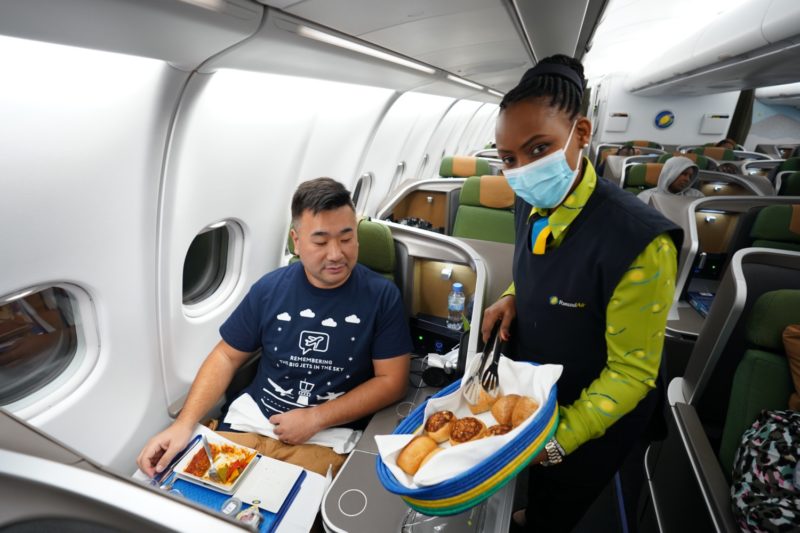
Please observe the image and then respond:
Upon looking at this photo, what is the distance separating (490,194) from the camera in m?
4.39

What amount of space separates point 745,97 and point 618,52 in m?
8.32

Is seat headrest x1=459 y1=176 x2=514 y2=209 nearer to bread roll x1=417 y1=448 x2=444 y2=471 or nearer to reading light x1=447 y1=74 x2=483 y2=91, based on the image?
reading light x1=447 y1=74 x2=483 y2=91

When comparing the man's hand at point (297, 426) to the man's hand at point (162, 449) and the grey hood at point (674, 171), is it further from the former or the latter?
the grey hood at point (674, 171)

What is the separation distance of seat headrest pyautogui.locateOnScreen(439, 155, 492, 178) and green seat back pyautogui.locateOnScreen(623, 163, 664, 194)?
7.58ft

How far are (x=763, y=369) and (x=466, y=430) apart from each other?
62.0 inches

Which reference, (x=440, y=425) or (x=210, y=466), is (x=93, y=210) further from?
(x=440, y=425)

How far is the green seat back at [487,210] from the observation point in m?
4.36

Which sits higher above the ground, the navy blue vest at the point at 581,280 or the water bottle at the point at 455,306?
the navy blue vest at the point at 581,280

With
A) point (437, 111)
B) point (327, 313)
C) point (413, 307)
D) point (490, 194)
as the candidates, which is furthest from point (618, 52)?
point (327, 313)

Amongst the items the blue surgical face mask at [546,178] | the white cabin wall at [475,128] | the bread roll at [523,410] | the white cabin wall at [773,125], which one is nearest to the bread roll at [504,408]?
the bread roll at [523,410]

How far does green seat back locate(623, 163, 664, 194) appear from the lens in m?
6.14

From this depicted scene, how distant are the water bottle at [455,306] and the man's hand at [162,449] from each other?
159cm

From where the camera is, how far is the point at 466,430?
1.10 metres

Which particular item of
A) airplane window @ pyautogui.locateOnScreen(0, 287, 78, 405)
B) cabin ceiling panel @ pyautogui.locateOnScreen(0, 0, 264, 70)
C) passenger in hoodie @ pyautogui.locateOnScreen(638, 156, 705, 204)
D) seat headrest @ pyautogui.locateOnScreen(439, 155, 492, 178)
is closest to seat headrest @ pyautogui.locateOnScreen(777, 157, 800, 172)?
passenger in hoodie @ pyautogui.locateOnScreen(638, 156, 705, 204)
